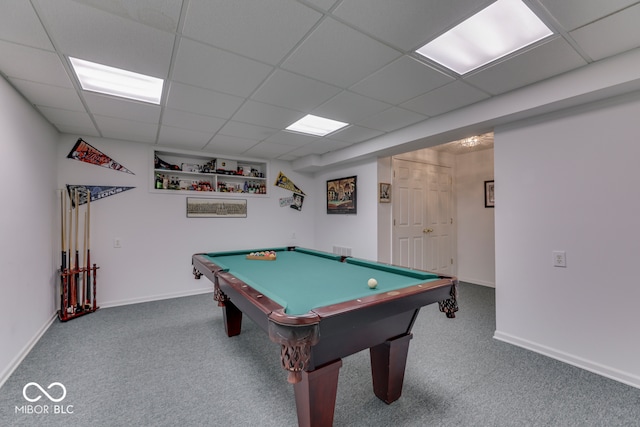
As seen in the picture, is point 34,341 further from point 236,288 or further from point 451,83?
point 451,83

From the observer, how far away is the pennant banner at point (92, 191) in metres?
3.37

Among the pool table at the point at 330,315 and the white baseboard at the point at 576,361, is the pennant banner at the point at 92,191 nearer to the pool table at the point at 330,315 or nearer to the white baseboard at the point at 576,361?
the pool table at the point at 330,315

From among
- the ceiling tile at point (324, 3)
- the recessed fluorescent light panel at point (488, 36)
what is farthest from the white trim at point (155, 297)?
the recessed fluorescent light panel at point (488, 36)

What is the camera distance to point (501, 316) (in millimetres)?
2590

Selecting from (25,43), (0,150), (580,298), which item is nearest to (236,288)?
(25,43)

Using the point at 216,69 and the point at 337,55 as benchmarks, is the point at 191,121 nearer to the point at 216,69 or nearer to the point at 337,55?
the point at 216,69

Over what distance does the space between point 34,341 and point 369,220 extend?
3.86 metres

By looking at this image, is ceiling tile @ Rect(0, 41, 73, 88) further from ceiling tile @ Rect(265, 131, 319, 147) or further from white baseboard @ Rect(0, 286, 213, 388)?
white baseboard @ Rect(0, 286, 213, 388)

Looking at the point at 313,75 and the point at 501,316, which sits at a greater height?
the point at 313,75

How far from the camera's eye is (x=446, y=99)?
2398 mm

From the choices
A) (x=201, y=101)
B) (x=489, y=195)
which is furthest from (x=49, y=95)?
(x=489, y=195)

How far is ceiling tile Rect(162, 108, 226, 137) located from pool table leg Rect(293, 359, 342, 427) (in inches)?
102

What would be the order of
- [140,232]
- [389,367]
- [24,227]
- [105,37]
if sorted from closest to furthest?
1. [105,37]
2. [389,367]
3. [24,227]
4. [140,232]

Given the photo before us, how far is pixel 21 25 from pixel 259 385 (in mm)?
2510
